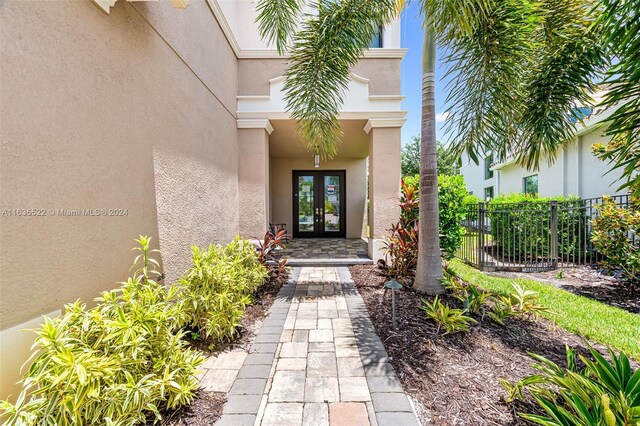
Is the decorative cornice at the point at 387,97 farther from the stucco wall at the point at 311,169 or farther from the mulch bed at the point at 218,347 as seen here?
the mulch bed at the point at 218,347

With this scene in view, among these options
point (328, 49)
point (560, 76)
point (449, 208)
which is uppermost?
point (328, 49)

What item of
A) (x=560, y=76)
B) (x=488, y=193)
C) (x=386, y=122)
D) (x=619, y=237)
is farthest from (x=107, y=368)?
(x=488, y=193)

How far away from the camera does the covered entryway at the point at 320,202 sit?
1122cm

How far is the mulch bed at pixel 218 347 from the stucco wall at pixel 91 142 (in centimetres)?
121

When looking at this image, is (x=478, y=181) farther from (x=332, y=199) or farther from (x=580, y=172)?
(x=332, y=199)

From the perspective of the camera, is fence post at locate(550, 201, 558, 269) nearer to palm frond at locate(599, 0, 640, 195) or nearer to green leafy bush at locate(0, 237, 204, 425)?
palm frond at locate(599, 0, 640, 195)

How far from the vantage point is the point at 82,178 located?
2352 mm

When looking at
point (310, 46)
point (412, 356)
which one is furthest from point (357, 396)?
point (310, 46)

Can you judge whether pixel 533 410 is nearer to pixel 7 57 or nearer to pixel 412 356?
pixel 412 356

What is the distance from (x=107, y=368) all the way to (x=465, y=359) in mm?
3181

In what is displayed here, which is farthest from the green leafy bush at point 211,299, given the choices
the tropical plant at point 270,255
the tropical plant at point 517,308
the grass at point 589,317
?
the grass at point 589,317

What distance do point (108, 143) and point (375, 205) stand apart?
5439 mm

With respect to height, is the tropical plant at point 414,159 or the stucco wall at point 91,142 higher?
the tropical plant at point 414,159

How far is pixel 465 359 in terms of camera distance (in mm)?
2664
